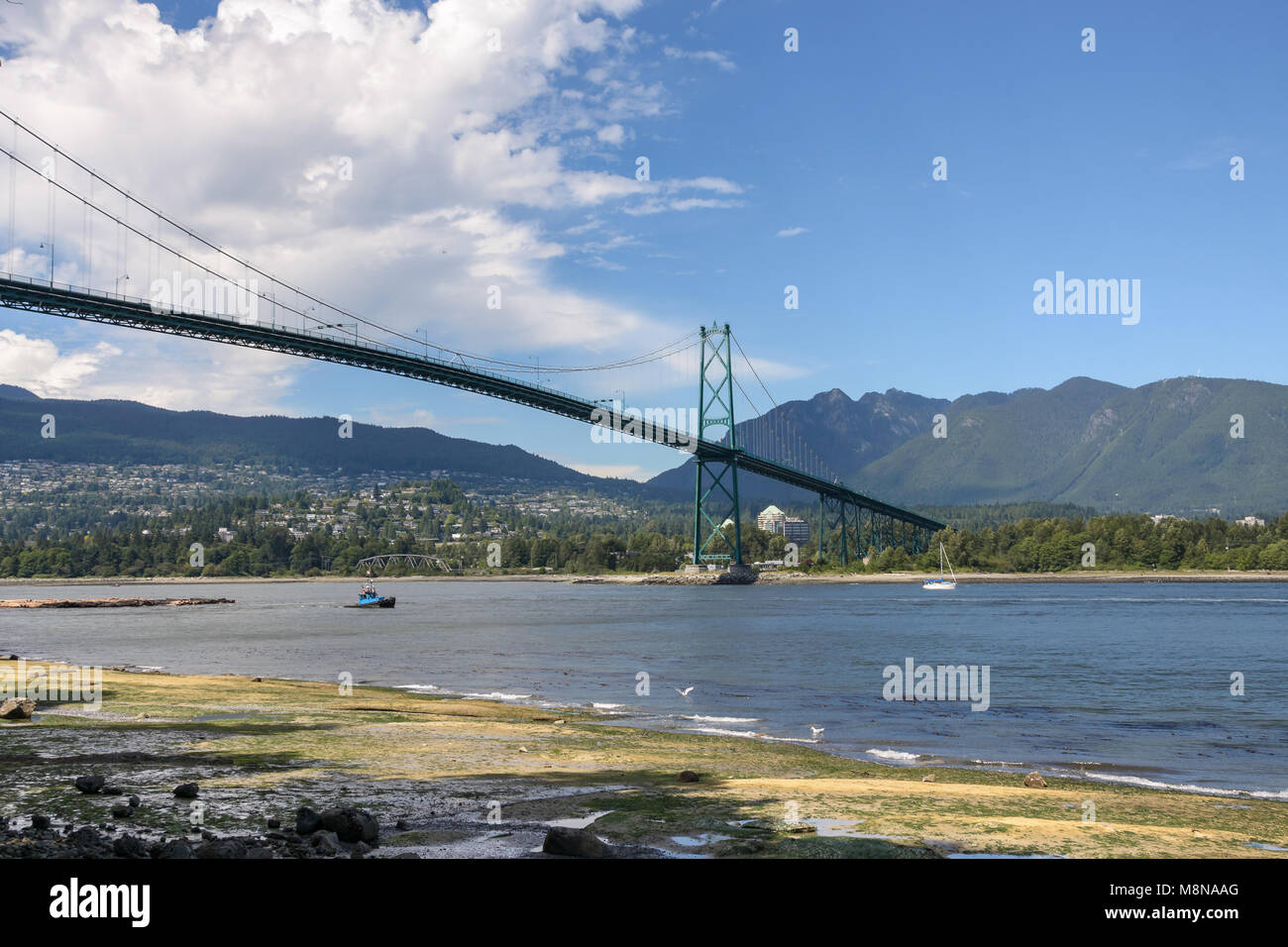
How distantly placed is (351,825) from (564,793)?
365 cm

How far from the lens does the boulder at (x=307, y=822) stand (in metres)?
8.33

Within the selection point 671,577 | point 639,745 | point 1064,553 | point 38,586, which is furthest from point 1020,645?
point 38,586

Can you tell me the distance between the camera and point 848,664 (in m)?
34.7

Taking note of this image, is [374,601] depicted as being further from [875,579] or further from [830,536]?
[830,536]

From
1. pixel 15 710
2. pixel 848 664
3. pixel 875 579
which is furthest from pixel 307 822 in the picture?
pixel 875 579

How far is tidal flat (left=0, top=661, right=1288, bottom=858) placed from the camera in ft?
29.3

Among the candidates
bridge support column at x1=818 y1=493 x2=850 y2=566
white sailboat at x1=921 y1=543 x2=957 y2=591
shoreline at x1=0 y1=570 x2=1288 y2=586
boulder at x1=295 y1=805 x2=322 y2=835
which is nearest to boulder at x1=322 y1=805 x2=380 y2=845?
boulder at x1=295 y1=805 x2=322 y2=835

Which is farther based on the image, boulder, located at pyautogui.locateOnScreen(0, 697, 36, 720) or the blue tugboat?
the blue tugboat

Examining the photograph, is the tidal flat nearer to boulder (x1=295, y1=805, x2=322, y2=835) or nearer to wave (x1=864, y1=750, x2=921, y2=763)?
boulder (x1=295, y1=805, x2=322, y2=835)

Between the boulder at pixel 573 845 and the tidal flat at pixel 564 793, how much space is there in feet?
0.99

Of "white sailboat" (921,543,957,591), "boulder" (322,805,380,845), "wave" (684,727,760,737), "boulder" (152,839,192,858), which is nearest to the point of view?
"boulder" (152,839,192,858)

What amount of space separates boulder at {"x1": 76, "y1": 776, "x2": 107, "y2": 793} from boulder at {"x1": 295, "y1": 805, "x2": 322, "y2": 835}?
9.64ft

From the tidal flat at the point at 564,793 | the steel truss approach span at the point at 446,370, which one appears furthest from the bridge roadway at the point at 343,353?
the tidal flat at the point at 564,793
